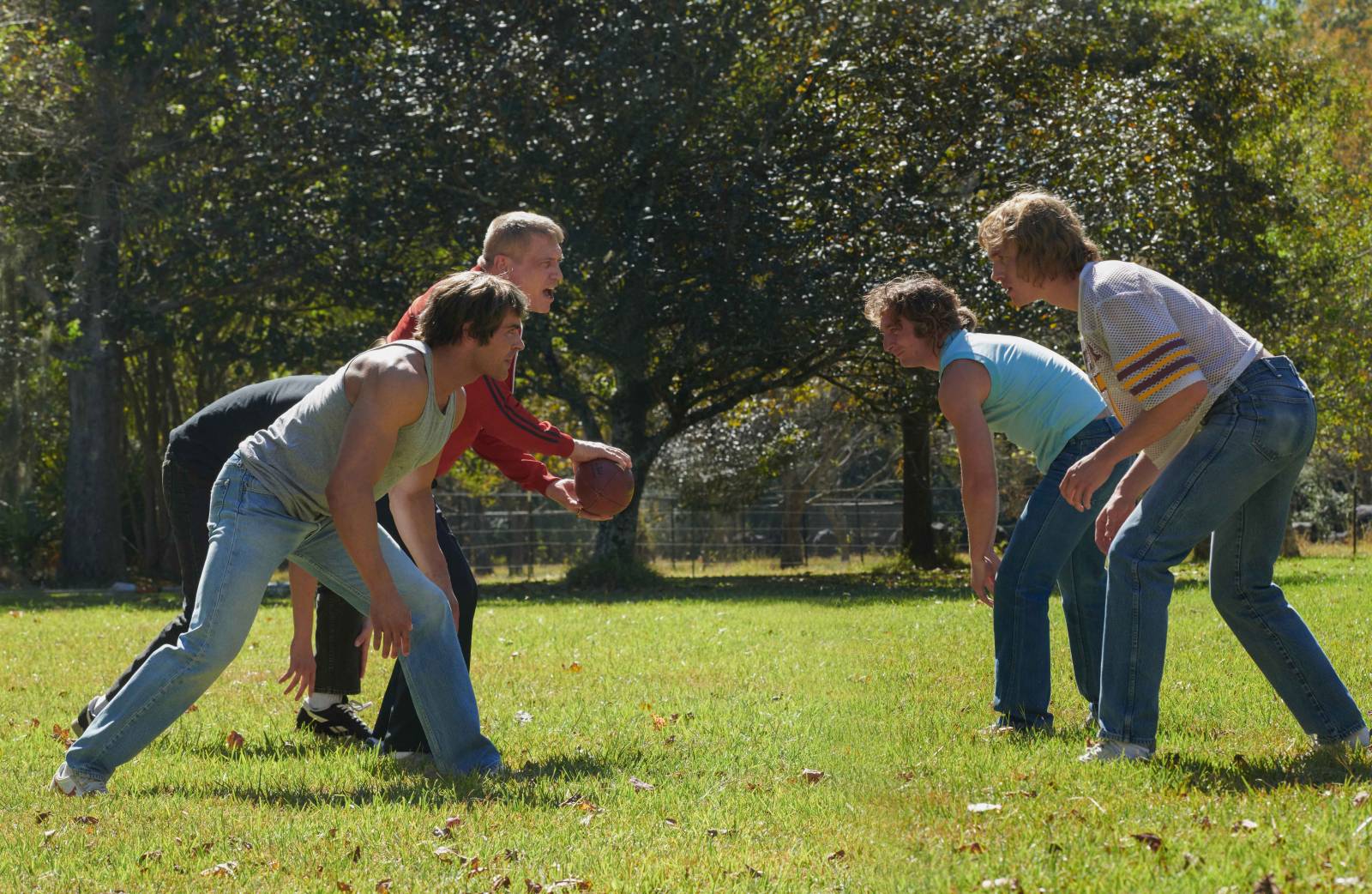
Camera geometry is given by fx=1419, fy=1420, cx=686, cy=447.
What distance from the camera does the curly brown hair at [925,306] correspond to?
19.5 feet

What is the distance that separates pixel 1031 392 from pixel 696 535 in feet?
79.5

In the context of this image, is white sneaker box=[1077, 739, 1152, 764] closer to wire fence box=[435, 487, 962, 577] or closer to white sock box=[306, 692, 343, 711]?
white sock box=[306, 692, 343, 711]

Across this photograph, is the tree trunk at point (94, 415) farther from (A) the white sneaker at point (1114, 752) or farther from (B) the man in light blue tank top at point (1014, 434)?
(A) the white sneaker at point (1114, 752)

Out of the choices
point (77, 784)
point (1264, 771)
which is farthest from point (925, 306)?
point (77, 784)

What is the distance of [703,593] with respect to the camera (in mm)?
20141

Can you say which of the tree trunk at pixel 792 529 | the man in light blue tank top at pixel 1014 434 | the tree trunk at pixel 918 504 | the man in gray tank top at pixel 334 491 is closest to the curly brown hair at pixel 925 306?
the man in light blue tank top at pixel 1014 434

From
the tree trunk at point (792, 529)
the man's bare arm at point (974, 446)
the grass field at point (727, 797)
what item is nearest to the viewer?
the grass field at point (727, 797)

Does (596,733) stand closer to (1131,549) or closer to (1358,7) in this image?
(1131,549)

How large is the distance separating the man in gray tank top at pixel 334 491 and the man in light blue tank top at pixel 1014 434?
5.85 ft

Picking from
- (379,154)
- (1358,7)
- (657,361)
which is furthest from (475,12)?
(1358,7)

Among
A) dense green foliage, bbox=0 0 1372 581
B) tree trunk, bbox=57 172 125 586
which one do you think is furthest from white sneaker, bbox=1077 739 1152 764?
tree trunk, bbox=57 172 125 586

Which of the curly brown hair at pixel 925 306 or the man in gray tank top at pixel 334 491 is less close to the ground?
the curly brown hair at pixel 925 306

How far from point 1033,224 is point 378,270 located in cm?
1769

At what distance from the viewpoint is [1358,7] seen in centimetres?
4703
